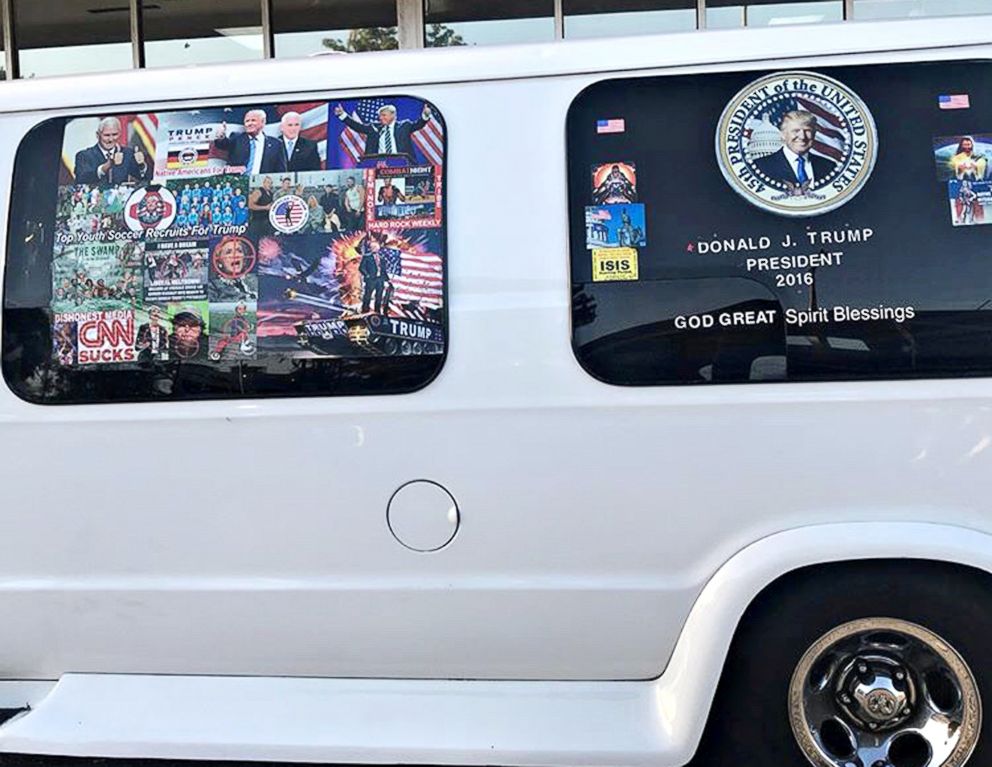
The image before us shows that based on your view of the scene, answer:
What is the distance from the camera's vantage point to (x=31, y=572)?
268 cm

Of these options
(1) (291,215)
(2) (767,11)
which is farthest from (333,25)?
(1) (291,215)

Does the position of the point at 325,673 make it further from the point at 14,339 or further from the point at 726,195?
the point at 726,195

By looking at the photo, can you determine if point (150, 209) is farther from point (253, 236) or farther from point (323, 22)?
point (323, 22)

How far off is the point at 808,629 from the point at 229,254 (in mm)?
1893

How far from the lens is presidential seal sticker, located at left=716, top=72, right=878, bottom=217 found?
8.13 ft

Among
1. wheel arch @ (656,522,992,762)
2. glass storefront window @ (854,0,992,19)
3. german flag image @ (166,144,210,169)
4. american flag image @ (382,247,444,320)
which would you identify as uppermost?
glass storefront window @ (854,0,992,19)

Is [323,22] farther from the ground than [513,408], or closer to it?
farther from the ground

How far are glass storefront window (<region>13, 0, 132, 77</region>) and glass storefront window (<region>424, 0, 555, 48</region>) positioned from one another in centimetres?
283

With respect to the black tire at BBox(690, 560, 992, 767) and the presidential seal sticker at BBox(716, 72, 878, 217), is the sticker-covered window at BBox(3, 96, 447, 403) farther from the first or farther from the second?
the black tire at BBox(690, 560, 992, 767)

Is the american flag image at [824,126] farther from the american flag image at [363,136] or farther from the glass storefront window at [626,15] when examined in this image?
the glass storefront window at [626,15]

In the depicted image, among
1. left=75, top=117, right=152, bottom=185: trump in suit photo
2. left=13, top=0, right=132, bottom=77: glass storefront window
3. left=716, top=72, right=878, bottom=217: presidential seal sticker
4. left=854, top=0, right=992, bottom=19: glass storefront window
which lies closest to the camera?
left=716, top=72, right=878, bottom=217: presidential seal sticker

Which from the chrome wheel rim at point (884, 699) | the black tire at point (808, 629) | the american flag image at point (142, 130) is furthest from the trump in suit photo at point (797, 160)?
the american flag image at point (142, 130)

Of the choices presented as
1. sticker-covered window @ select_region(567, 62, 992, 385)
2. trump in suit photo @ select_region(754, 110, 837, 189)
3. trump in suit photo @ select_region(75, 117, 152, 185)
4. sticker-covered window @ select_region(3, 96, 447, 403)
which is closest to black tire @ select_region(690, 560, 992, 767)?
sticker-covered window @ select_region(567, 62, 992, 385)

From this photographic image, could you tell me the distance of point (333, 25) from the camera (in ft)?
25.5
